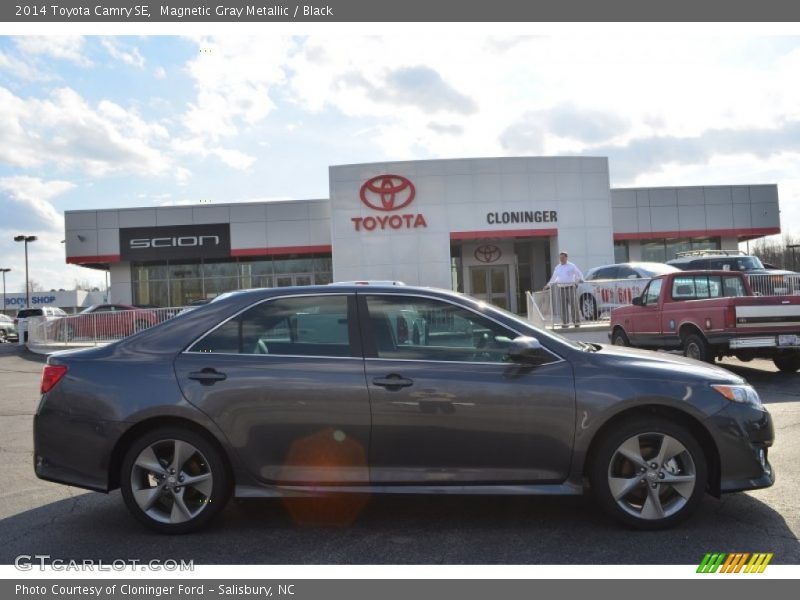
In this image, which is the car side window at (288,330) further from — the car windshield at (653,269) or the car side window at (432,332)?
the car windshield at (653,269)

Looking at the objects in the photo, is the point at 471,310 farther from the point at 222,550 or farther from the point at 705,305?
the point at 705,305

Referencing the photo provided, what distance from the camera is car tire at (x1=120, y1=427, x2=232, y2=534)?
13.6 feet

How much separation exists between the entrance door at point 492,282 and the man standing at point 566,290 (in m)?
15.4

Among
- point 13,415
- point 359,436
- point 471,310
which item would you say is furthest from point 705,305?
point 13,415

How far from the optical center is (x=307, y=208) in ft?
101

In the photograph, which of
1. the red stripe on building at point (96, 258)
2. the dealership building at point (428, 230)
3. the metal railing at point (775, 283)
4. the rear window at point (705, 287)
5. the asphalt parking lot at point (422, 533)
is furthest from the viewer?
the red stripe on building at point (96, 258)

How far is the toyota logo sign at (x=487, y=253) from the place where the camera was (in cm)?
3145

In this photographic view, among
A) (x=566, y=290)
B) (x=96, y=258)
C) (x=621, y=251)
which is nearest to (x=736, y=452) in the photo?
(x=566, y=290)

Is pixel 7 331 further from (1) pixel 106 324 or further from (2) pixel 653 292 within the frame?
(2) pixel 653 292

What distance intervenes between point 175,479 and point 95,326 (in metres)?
18.6

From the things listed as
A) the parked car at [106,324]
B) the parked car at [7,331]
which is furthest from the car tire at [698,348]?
the parked car at [7,331]

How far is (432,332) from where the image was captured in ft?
14.1
